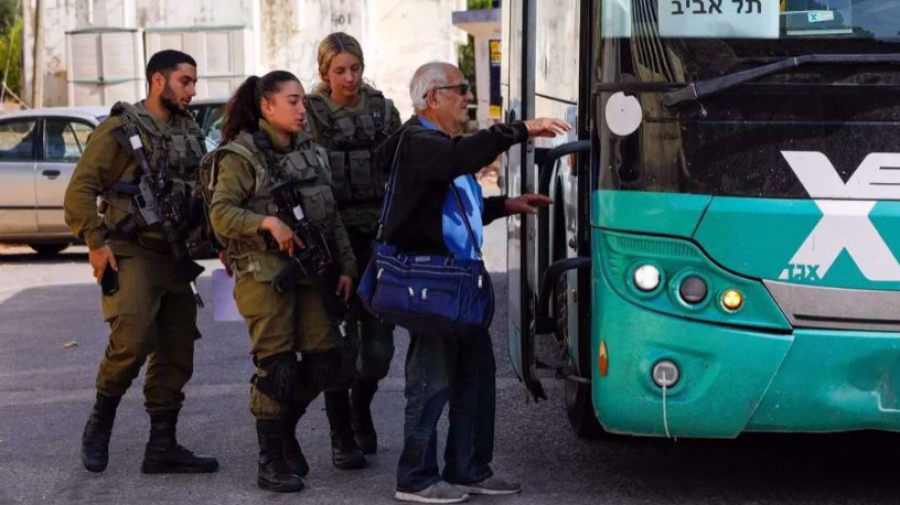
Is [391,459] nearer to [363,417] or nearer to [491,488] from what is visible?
[363,417]

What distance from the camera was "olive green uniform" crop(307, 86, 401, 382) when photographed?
6.63 meters

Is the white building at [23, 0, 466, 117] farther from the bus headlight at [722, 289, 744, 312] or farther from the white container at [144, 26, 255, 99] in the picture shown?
the bus headlight at [722, 289, 744, 312]

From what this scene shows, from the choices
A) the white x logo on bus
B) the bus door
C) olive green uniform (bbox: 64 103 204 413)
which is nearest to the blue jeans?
the bus door

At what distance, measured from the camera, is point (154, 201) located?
6359 mm

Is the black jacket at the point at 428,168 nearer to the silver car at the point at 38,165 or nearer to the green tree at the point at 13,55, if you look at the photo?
the silver car at the point at 38,165

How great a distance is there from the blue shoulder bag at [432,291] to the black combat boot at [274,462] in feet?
2.57

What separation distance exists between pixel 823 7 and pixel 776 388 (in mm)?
1308

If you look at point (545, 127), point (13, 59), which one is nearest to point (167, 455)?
point (545, 127)

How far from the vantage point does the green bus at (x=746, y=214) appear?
514 centimetres

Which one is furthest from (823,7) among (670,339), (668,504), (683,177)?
(668,504)

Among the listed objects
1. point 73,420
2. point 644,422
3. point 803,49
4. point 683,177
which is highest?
point 803,49

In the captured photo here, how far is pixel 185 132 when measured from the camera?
21.7 ft

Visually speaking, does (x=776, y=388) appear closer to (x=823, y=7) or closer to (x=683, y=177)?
(x=683, y=177)

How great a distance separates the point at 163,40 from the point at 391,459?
2208cm
